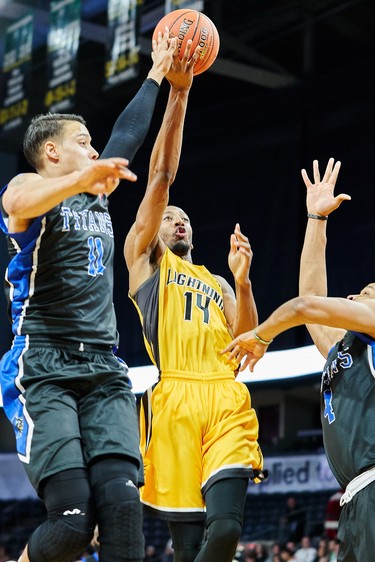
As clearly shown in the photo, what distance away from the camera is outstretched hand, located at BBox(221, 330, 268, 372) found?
4.72m

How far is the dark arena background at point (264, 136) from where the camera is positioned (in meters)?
Result: 15.2

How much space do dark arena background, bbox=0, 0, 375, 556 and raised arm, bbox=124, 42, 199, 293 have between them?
9.07 m

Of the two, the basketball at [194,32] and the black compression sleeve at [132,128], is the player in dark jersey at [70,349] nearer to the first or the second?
the black compression sleeve at [132,128]

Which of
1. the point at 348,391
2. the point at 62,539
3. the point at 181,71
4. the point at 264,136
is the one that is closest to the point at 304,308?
the point at 348,391

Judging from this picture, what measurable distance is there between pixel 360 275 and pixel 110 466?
1113 cm

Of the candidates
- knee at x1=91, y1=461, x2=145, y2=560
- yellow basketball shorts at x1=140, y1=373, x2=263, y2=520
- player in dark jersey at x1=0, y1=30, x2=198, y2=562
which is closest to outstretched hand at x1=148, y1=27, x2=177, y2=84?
player in dark jersey at x1=0, y1=30, x2=198, y2=562

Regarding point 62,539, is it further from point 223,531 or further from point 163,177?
point 163,177

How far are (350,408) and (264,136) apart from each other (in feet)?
40.9

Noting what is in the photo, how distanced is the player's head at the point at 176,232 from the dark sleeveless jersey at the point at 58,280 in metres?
1.72

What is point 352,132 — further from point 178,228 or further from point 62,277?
point 62,277

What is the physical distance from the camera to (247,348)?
15.6 ft

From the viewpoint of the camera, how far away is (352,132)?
15258 mm

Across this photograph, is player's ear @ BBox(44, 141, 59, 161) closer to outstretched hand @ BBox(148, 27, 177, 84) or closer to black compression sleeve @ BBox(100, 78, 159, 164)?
black compression sleeve @ BBox(100, 78, 159, 164)

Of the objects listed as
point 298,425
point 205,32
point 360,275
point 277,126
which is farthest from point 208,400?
point 298,425
